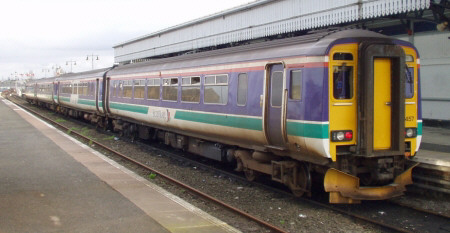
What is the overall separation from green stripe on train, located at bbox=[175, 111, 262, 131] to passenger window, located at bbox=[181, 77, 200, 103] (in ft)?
1.27

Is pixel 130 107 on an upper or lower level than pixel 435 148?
upper

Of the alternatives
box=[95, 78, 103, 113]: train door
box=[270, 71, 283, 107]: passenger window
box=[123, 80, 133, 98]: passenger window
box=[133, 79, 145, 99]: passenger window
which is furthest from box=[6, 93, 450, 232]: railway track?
box=[95, 78, 103, 113]: train door

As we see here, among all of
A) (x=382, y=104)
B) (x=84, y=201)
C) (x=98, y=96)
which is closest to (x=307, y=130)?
(x=382, y=104)

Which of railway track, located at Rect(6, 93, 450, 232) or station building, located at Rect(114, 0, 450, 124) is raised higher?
station building, located at Rect(114, 0, 450, 124)

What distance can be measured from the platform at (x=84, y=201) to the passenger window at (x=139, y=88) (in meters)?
3.18

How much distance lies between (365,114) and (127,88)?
11.4 meters

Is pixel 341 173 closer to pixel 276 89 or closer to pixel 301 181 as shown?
pixel 301 181

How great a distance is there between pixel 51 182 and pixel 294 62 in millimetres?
5878

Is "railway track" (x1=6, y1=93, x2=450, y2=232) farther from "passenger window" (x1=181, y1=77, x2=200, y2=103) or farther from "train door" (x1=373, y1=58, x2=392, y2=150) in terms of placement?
"passenger window" (x1=181, y1=77, x2=200, y2=103)

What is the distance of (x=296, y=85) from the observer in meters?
7.63

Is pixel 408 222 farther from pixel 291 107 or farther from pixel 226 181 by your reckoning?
pixel 226 181

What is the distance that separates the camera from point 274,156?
8.74 metres

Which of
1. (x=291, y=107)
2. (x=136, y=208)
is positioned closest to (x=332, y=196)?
(x=291, y=107)

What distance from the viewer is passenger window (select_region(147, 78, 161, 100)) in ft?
45.3
